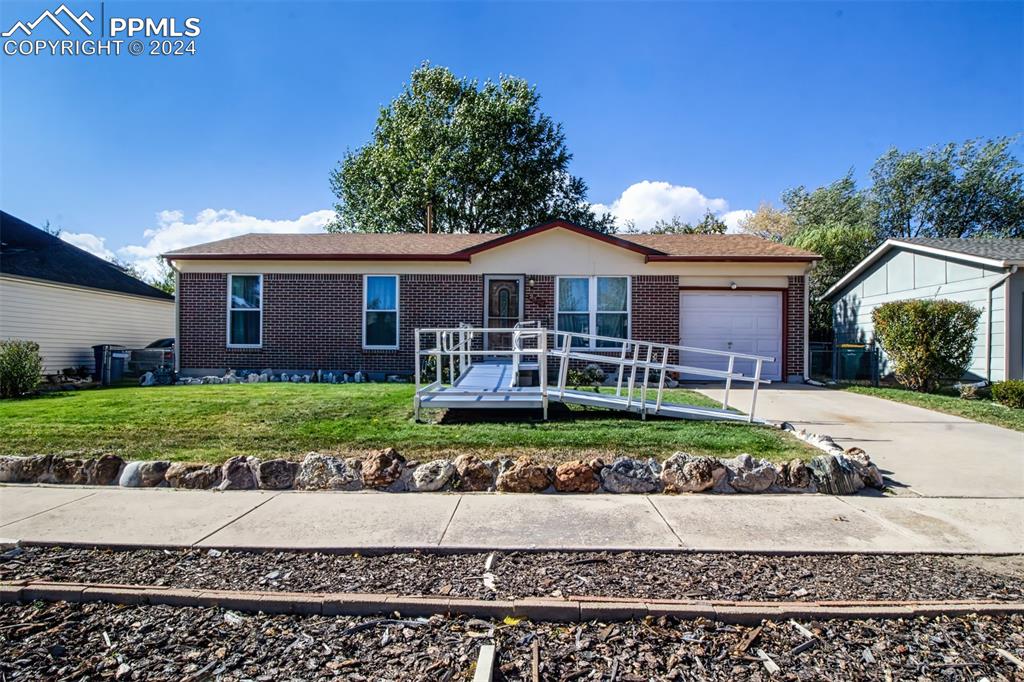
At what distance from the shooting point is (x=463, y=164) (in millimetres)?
27078

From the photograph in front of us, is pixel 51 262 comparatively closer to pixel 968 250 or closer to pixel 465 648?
pixel 465 648

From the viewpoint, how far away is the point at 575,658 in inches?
103

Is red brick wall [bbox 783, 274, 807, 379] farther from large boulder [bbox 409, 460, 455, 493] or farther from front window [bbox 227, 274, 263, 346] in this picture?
front window [bbox 227, 274, 263, 346]

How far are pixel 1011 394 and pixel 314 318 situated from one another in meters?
13.5

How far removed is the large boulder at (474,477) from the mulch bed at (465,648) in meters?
2.20

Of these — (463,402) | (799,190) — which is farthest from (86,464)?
(799,190)

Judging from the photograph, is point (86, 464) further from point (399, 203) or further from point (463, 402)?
point (399, 203)

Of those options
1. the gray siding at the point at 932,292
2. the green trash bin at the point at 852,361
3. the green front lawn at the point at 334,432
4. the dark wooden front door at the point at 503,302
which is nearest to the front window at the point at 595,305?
the dark wooden front door at the point at 503,302

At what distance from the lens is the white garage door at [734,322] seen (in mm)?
13156

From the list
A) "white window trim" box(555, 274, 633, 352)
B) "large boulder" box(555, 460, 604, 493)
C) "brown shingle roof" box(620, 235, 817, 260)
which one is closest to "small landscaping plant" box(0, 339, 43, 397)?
"white window trim" box(555, 274, 633, 352)

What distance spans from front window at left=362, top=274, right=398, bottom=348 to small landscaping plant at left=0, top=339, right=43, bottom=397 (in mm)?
6286

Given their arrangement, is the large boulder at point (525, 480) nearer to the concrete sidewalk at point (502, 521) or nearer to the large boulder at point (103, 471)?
the concrete sidewalk at point (502, 521)

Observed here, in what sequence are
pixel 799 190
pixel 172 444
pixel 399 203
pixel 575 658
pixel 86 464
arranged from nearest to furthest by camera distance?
pixel 575 658 < pixel 86 464 < pixel 172 444 < pixel 399 203 < pixel 799 190

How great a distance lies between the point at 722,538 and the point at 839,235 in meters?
23.6
